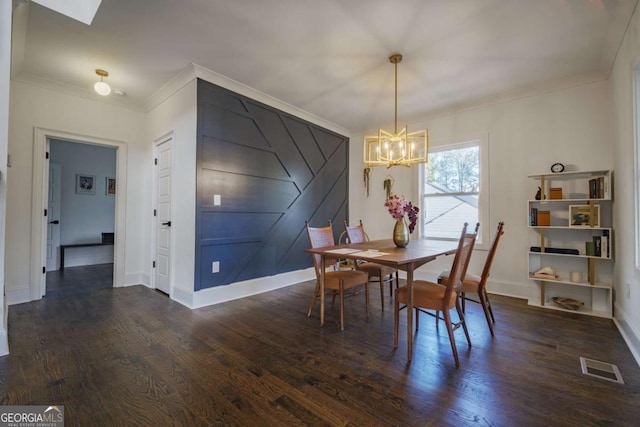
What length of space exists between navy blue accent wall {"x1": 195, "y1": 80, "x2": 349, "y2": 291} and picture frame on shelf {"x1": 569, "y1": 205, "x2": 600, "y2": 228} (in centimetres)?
330

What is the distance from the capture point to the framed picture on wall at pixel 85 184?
219 inches

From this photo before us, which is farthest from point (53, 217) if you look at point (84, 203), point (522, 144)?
point (522, 144)

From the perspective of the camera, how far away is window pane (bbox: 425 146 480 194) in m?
4.06

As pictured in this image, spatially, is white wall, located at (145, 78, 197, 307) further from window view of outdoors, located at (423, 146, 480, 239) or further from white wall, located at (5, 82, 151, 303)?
window view of outdoors, located at (423, 146, 480, 239)

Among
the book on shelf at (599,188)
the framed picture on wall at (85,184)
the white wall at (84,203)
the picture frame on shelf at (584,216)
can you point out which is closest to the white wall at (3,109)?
the white wall at (84,203)

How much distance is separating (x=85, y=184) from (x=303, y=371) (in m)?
6.30

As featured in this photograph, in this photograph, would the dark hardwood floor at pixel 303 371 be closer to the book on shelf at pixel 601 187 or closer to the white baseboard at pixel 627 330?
the white baseboard at pixel 627 330

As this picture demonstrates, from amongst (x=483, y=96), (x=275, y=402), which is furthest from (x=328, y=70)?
(x=275, y=402)

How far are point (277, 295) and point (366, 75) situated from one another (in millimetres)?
2976

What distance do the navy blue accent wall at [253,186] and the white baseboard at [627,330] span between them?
11.7ft

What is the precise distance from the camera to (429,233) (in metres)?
4.47

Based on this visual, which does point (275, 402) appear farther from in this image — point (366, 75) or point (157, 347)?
point (366, 75)

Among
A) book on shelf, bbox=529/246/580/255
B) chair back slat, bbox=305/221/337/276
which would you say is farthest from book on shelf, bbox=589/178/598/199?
chair back slat, bbox=305/221/337/276

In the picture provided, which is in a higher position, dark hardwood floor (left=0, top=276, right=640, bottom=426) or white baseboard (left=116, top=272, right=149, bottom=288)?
white baseboard (left=116, top=272, right=149, bottom=288)
